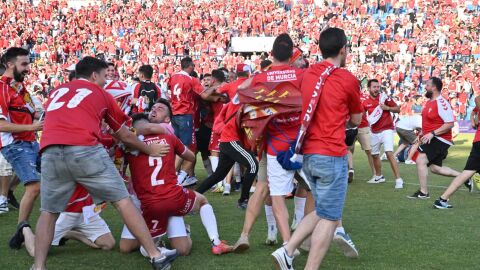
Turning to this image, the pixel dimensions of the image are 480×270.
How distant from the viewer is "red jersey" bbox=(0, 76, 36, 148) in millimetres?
7297

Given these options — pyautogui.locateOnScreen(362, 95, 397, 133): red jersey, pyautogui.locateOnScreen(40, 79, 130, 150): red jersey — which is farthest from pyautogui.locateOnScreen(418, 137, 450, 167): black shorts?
pyautogui.locateOnScreen(40, 79, 130, 150): red jersey

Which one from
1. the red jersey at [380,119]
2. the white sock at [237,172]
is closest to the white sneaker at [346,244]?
the white sock at [237,172]

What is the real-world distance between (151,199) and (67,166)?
1080 mm

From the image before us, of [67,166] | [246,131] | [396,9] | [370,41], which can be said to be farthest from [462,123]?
[67,166]

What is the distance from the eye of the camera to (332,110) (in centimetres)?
520

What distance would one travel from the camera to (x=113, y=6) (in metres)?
39.7

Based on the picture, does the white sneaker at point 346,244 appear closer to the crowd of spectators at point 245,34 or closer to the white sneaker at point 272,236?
the white sneaker at point 272,236

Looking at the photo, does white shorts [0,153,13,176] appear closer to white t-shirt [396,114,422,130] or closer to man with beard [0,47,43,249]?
man with beard [0,47,43,249]

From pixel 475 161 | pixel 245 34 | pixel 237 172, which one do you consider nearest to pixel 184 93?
pixel 237 172

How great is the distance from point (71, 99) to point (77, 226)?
5.79ft

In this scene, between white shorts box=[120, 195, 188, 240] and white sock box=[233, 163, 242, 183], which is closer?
white shorts box=[120, 195, 188, 240]

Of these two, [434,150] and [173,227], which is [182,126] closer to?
[434,150]

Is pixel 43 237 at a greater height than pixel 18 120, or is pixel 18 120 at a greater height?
pixel 18 120

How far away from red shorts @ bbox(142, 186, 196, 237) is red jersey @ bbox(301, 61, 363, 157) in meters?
1.66
